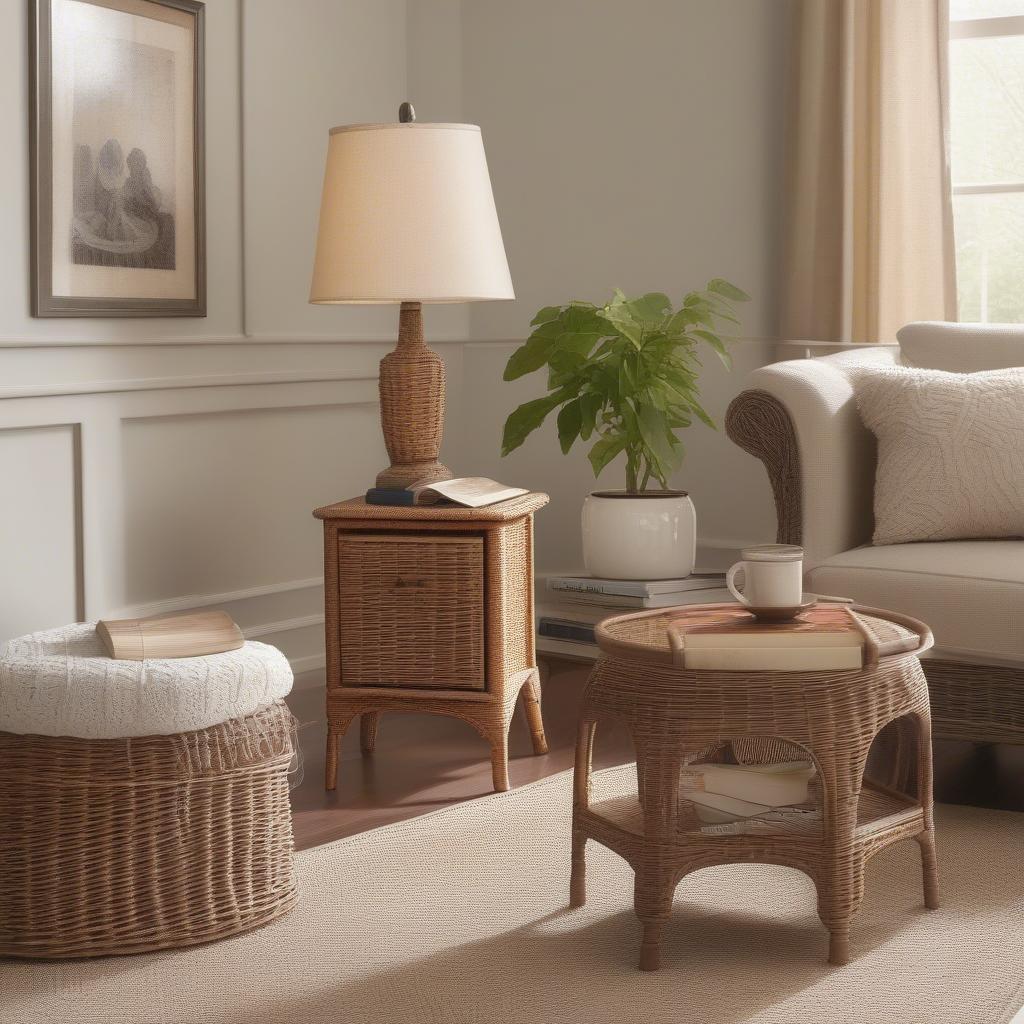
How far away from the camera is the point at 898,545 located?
106 inches

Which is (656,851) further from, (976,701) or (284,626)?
(284,626)

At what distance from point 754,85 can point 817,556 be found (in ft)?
5.19

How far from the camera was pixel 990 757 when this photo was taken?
9.45 ft

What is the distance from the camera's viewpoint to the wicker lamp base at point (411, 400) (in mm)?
2871

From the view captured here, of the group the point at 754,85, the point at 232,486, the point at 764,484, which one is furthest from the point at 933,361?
the point at 232,486

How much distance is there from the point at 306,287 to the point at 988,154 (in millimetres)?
1796

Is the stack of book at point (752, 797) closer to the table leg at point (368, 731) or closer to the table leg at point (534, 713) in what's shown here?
the table leg at point (534, 713)

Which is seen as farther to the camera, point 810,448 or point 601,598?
point 601,598

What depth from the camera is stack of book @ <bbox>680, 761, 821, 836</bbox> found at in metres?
Answer: 1.95

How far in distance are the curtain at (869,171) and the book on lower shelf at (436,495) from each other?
1.25 meters

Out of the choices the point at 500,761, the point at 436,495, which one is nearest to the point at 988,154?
the point at 436,495

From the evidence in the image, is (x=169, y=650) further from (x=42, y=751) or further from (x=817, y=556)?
(x=817, y=556)

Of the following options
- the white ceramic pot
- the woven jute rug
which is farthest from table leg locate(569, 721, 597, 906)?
the white ceramic pot

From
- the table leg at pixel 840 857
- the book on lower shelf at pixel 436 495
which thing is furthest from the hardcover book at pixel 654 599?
the table leg at pixel 840 857
